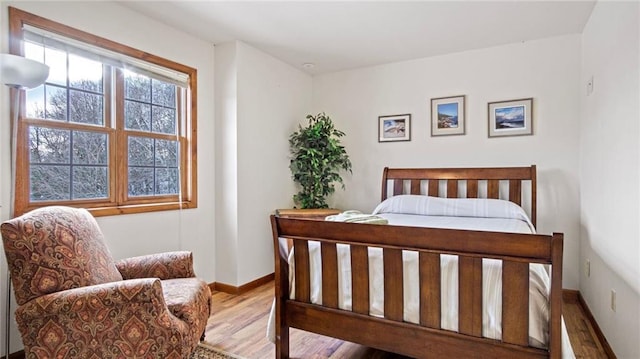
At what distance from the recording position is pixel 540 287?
1490mm

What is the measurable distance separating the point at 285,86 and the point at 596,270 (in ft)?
11.0

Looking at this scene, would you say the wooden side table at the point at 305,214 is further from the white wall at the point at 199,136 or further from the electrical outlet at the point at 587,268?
the electrical outlet at the point at 587,268

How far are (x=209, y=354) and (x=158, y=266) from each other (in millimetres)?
649

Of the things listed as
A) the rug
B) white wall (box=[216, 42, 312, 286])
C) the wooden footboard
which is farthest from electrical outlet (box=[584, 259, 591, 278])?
white wall (box=[216, 42, 312, 286])

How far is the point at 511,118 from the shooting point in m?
3.40

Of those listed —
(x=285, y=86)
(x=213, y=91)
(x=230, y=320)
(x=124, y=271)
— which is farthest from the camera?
(x=285, y=86)

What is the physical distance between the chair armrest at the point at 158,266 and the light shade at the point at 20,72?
114 centimetres

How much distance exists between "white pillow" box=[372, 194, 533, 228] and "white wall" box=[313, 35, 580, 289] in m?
0.53

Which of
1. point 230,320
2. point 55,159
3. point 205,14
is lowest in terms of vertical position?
point 230,320

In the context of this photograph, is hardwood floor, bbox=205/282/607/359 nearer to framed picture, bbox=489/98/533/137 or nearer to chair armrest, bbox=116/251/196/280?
chair armrest, bbox=116/251/196/280

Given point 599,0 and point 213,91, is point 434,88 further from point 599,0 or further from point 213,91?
point 213,91

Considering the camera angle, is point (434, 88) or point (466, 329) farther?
point (434, 88)

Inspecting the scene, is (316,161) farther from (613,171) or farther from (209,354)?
(613,171)

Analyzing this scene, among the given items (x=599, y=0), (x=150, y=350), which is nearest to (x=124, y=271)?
(x=150, y=350)
